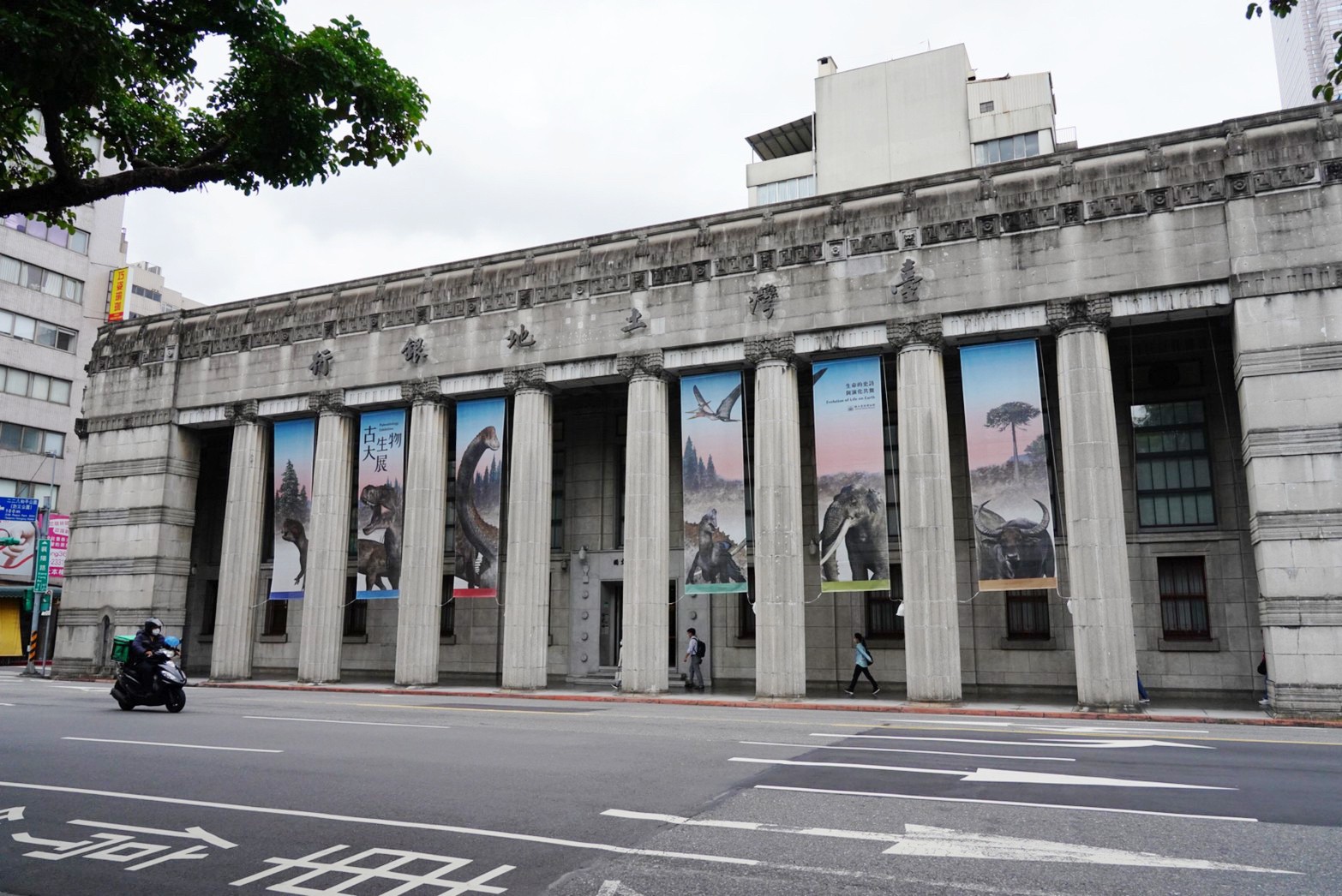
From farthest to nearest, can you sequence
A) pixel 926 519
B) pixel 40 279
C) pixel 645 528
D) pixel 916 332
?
1. pixel 40 279
2. pixel 645 528
3. pixel 916 332
4. pixel 926 519

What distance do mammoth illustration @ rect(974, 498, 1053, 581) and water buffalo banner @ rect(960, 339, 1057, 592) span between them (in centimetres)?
2

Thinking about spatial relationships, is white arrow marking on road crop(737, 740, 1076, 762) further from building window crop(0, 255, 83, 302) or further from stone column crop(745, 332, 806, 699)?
building window crop(0, 255, 83, 302)

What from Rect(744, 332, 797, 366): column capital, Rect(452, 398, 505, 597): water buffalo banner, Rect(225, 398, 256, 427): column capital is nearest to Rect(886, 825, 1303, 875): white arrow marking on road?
Rect(744, 332, 797, 366): column capital

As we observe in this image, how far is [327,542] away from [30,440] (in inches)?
1337

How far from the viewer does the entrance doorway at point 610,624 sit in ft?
109

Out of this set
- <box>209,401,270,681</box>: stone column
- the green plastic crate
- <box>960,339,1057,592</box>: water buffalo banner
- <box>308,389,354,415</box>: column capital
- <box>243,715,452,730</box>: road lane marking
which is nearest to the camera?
<box>243,715,452,730</box>: road lane marking

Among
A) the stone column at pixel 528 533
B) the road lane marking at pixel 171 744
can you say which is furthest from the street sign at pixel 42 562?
the road lane marking at pixel 171 744

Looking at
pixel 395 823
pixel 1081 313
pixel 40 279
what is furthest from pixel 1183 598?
pixel 40 279

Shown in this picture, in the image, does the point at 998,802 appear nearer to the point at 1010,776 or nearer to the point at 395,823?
the point at 1010,776

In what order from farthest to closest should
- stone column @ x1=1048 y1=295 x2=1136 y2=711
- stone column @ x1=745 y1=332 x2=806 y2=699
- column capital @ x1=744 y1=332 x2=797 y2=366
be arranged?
column capital @ x1=744 y1=332 x2=797 y2=366 → stone column @ x1=745 y1=332 x2=806 y2=699 → stone column @ x1=1048 y1=295 x2=1136 y2=711

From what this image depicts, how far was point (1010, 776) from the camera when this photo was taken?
11.3 meters

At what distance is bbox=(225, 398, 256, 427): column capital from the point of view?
35656mm

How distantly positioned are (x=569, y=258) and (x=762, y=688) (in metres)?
15.0

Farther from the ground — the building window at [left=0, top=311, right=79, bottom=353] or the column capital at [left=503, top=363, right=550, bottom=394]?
the building window at [left=0, top=311, right=79, bottom=353]
